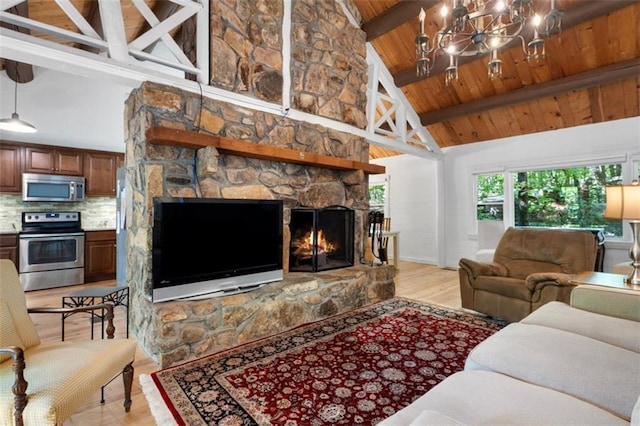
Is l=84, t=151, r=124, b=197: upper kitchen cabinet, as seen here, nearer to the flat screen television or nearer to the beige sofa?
the flat screen television

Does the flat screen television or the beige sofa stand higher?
the flat screen television

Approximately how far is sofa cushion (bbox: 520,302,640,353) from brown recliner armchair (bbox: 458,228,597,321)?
948mm

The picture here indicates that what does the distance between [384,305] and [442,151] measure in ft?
13.7

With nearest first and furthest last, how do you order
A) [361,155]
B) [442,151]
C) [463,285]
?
[463,285], [361,155], [442,151]

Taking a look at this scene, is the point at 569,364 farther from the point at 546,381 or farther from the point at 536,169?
the point at 536,169

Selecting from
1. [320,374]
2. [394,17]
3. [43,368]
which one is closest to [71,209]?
[43,368]

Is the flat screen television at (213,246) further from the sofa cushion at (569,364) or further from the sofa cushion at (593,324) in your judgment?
the sofa cushion at (593,324)

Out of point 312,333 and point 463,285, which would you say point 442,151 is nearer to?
point 463,285

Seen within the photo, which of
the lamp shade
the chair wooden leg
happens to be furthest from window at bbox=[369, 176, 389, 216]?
the chair wooden leg

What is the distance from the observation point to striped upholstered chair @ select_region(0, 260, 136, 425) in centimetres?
123

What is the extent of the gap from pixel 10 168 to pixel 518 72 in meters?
7.71

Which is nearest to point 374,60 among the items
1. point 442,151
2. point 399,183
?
point 442,151

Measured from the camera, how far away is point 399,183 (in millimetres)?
7375

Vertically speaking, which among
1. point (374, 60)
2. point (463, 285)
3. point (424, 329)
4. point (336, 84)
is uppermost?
point (374, 60)
